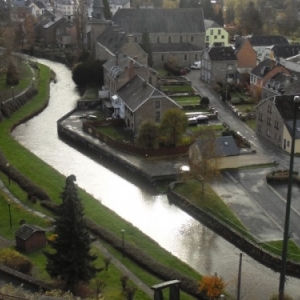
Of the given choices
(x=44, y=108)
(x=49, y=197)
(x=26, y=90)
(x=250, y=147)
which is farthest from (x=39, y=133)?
(x=250, y=147)

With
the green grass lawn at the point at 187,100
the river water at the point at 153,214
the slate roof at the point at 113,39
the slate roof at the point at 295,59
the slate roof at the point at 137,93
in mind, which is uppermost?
the slate roof at the point at 113,39

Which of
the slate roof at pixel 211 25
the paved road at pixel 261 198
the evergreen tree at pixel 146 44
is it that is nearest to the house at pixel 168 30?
the evergreen tree at pixel 146 44

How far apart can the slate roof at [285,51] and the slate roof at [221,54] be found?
18.2 feet

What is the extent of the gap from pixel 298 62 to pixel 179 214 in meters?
27.8

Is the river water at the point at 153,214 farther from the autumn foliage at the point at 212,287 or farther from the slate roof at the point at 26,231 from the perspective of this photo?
the slate roof at the point at 26,231

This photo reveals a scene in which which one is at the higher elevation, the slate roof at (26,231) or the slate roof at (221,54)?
the slate roof at (221,54)

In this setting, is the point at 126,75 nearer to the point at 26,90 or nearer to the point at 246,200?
the point at 26,90

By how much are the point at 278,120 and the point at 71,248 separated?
20.8 m

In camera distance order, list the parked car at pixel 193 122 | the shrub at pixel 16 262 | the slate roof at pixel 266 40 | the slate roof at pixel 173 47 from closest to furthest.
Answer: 1. the shrub at pixel 16 262
2. the parked car at pixel 193 122
3. the slate roof at pixel 266 40
4. the slate roof at pixel 173 47

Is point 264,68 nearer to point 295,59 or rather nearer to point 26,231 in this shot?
point 295,59

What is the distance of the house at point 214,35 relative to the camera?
6562cm

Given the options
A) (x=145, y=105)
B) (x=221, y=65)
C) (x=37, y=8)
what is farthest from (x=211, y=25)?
(x=37, y=8)

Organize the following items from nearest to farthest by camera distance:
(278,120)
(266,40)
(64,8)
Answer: (278,120) < (266,40) < (64,8)

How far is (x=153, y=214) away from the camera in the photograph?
2664cm
